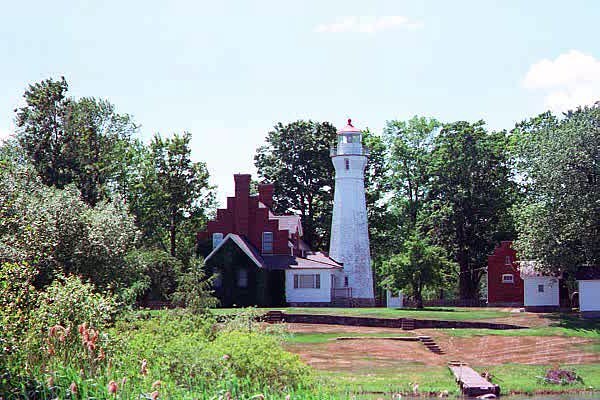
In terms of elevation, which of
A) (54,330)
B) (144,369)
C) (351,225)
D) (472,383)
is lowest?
(472,383)

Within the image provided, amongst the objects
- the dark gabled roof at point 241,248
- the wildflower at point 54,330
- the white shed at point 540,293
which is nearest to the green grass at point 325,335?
the dark gabled roof at point 241,248

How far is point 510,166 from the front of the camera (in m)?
72.7

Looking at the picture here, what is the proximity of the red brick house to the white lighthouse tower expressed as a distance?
1.42 metres

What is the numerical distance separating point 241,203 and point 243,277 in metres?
5.47

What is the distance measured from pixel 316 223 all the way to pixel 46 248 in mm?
42473

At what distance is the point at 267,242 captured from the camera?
208 feet

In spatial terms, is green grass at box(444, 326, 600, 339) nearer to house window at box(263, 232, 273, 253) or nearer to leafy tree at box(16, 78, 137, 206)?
house window at box(263, 232, 273, 253)

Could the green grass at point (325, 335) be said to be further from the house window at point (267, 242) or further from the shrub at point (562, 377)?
the house window at point (267, 242)

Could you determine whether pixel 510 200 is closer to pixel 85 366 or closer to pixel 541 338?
pixel 541 338

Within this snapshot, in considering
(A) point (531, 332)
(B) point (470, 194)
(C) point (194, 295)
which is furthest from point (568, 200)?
(C) point (194, 295)

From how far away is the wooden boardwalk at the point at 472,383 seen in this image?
28.0m

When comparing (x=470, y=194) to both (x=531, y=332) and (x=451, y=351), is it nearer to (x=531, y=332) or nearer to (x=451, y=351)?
(x=531, y=332)

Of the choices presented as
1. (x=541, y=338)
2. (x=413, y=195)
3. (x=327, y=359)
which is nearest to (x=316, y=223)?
(x=413, y=195)

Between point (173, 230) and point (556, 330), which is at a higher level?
point (173, 230)
